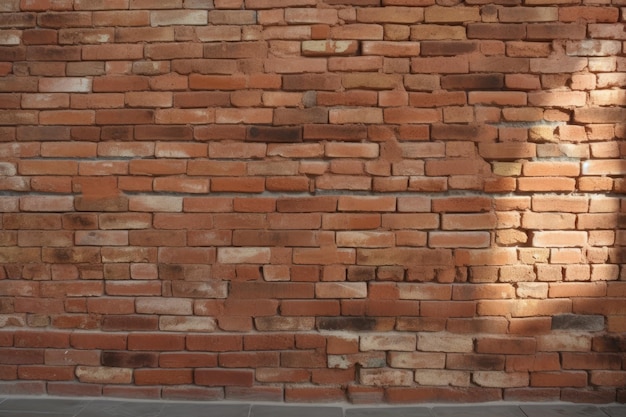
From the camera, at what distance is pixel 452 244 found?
2547mm

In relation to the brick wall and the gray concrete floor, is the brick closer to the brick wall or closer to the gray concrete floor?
the brick wall

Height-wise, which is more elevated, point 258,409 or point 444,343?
point 444,343

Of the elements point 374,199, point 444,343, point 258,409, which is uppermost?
point 374,199

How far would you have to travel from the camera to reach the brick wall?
2.54m

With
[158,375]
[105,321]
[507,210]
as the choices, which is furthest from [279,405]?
[507,210]

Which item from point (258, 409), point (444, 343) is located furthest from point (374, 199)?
point (258, 409)

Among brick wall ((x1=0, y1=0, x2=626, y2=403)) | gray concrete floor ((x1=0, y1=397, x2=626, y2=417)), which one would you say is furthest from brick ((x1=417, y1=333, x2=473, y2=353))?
gray concrete floor ((x1=0, y1=397, x2=626, y2=417))

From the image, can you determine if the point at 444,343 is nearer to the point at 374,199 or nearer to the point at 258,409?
the point at 374,199

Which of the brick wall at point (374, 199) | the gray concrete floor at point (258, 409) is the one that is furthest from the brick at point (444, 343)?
the gray concrete floor at point (258, 409)

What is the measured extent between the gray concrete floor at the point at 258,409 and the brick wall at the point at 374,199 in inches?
2.4

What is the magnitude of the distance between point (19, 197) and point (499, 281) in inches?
109

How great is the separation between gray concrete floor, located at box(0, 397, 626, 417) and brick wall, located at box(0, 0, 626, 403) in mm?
62

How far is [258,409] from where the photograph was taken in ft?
8.16

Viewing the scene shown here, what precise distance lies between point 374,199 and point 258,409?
1.31m
